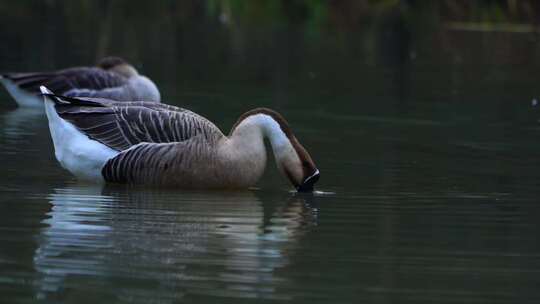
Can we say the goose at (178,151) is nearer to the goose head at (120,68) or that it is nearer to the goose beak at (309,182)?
the goose beak at (309,182)

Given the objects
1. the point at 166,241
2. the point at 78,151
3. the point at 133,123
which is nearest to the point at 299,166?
the point at 133,123

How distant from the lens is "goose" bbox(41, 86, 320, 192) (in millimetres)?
11844

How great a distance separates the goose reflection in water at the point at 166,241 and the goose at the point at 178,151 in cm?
17

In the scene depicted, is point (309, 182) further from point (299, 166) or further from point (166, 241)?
point (166, 241)

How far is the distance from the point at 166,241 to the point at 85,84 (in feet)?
31.2

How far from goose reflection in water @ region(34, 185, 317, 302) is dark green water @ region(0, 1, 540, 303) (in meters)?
0.02

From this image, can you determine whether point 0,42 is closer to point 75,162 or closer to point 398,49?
point 398,49

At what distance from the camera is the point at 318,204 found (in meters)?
11.3

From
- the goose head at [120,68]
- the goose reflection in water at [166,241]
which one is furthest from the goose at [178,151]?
the goose head at [120,68]

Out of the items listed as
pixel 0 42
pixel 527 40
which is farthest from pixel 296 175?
pixel 527 40

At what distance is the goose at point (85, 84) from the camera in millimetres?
18062

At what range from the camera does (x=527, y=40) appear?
31.6 metres

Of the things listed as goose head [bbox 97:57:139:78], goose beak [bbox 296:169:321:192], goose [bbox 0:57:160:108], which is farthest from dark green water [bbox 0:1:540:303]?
goose head [bbox 97:57:139:78]

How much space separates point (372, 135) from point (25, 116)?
14.2 feet
